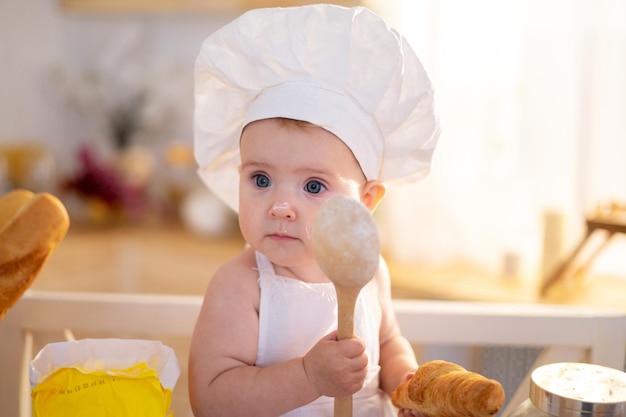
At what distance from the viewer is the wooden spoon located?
0.50 meters

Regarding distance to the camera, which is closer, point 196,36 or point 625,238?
point 625,238

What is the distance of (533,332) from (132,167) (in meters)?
1.80

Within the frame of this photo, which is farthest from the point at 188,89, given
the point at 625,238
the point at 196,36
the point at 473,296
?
the point at 625,238

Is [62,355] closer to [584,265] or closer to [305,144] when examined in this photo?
[305,144]

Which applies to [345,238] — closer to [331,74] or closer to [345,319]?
[345,319]

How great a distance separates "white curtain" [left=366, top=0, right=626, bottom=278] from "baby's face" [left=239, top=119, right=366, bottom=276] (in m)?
1.21

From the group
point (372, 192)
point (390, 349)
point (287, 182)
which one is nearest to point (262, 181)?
point (287, 182)

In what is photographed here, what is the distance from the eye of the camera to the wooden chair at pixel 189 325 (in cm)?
89

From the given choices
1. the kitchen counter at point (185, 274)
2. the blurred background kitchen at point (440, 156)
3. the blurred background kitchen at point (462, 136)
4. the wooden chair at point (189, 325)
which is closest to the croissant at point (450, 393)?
the wooden chair at point (189, 325)

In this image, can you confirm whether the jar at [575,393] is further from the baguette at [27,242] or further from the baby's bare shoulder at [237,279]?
the baguette at [27,242]

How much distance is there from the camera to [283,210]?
2.24 feet

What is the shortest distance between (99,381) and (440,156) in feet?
4.75

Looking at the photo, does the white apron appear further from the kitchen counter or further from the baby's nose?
the kitchen counter

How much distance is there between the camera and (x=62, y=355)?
671 mm
